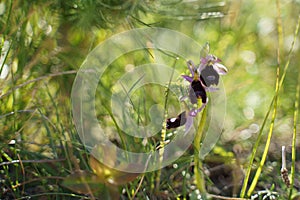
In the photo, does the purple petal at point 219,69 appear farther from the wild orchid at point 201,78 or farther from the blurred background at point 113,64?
the blurred background at point 113,64

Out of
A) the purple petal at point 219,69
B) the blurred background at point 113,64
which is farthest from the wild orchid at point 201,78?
the blurred background at point 113,64

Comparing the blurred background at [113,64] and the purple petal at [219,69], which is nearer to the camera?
the purple petal at [219,69]

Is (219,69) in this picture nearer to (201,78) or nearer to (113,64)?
(201,78)

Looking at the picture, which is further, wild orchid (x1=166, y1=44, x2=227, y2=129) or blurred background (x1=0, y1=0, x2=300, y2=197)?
blurred background (x1=0, y1=0, x2=300, y2=197)

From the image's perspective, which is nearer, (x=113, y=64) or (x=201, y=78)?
(x=201, y=78)

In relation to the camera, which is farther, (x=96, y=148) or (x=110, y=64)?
(x=110, y=64)

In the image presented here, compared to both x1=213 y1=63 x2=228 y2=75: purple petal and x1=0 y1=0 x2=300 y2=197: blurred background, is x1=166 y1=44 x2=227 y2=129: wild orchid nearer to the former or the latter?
x1=213 y1=63 x2=228 y2=75: purple petal

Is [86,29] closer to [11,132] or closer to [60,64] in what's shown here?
[60,64]

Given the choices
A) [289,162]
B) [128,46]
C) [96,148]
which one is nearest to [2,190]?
[96,148]

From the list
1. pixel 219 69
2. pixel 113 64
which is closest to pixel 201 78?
pixel 219 69

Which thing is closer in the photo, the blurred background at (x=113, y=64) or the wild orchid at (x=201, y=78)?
the wild orchid at (x=201, y=78)

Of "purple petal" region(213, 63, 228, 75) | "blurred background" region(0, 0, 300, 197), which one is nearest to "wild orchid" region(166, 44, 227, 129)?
"purple petal" region(213, 63, 228, 75)
